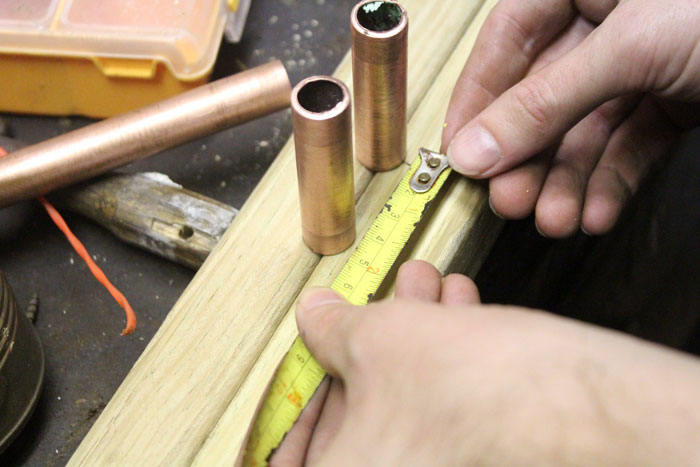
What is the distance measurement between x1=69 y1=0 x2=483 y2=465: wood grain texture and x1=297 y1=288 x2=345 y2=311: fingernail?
0.54 ft

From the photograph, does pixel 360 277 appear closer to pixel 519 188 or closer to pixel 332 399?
pixel 332 399

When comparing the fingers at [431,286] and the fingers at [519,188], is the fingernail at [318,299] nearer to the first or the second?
the fingers at [431,286]

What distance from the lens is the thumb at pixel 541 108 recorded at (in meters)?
1.05

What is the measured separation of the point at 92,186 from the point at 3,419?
54cm

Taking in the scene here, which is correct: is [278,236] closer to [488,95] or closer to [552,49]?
[488,95]

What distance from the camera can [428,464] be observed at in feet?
2.18

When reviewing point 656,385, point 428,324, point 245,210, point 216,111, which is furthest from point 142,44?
point 656,385

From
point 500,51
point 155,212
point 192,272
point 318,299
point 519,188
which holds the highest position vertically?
point 500,51

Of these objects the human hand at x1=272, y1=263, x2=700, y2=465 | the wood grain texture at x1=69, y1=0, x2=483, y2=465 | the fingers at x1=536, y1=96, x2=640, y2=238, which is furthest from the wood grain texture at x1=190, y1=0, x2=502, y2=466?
the human hand at x1=272, y1=263, x2=700, y2=465

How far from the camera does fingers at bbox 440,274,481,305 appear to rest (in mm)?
1001

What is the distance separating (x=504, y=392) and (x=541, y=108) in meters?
0.62

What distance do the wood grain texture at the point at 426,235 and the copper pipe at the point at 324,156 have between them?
10 cm

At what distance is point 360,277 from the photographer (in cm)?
108

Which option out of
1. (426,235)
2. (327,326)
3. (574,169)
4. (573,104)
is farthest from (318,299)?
(574,169)
